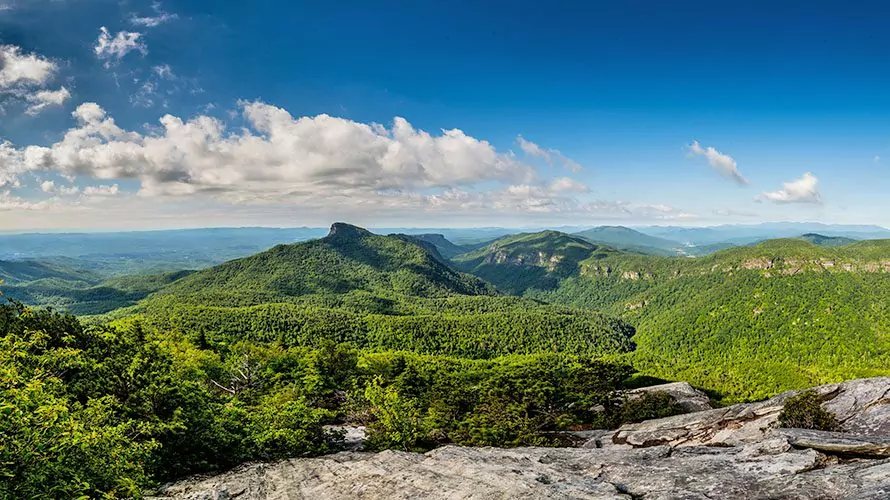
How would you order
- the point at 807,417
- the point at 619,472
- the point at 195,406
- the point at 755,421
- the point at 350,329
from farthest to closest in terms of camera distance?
the point at 350,329 → the point at 755,421 → the point at 807,417 → the point at 195,406 → the point at 619,472

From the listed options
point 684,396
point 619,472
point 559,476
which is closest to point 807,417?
point 619,472

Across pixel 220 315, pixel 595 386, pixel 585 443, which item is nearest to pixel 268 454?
pixel 585 443

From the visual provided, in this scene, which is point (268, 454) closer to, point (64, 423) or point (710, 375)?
point (64, 423)

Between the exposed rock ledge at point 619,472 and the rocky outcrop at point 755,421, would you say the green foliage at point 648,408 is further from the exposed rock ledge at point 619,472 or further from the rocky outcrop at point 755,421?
the exposed rock ledge at point 619,472

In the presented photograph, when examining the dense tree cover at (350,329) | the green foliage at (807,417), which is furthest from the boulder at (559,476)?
the dense tree cover at (350,329)

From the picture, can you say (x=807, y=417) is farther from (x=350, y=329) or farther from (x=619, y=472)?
(x=350, y=329)

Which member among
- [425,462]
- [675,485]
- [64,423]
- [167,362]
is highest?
[64,423]
